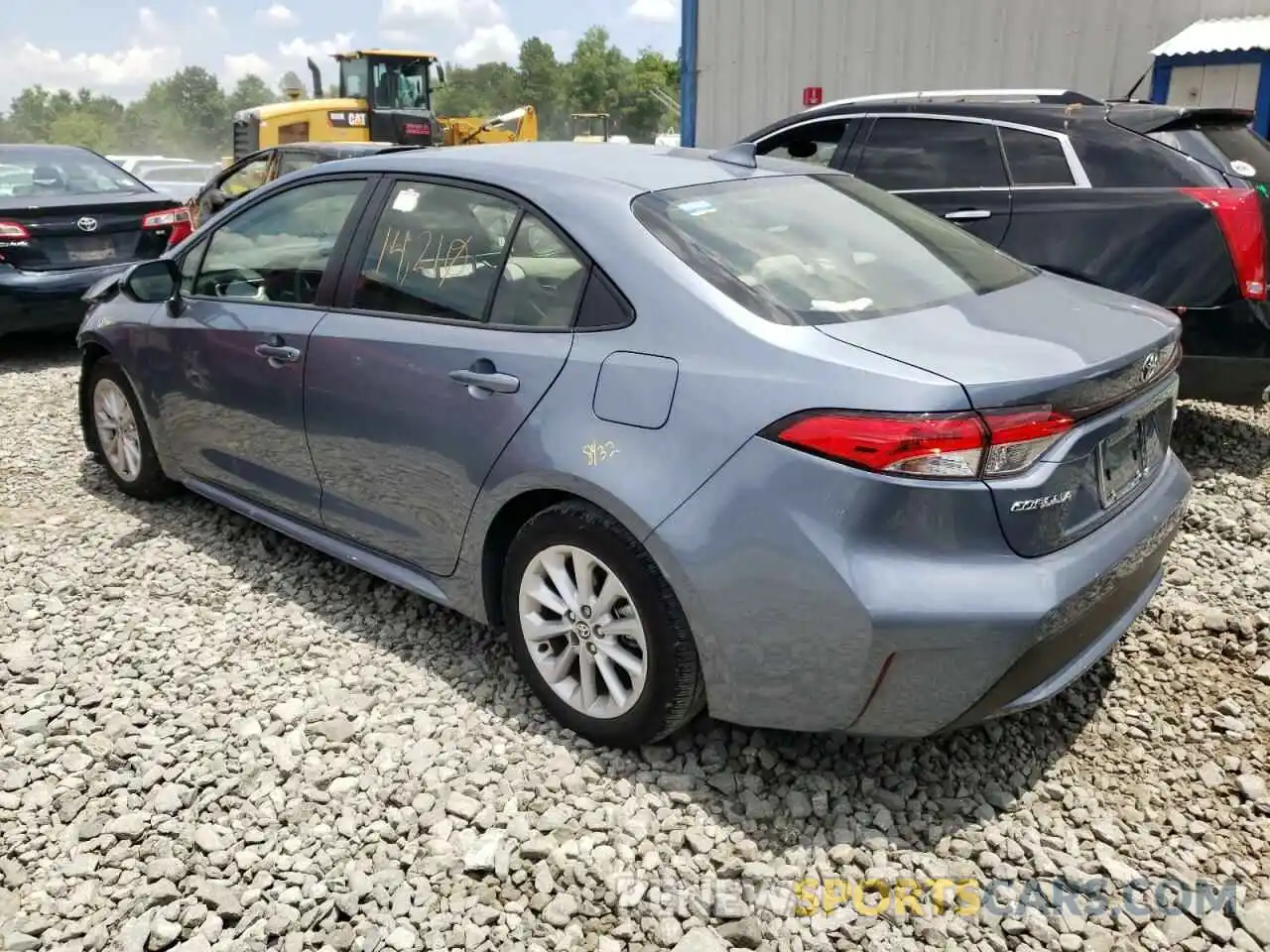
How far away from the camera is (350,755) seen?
9.55ft

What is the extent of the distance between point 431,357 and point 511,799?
1276mm

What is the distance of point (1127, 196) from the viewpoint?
15.5 ft

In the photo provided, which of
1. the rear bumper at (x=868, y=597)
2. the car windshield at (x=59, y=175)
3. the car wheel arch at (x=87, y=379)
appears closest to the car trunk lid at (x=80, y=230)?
the car windshield at (x=59, y=175)

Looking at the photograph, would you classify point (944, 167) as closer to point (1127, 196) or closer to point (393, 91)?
point (1127, 196)

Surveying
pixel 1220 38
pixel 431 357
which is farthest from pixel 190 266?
pixel 1220 38

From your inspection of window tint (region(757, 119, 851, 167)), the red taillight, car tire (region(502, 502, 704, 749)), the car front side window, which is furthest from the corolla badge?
the car front side window

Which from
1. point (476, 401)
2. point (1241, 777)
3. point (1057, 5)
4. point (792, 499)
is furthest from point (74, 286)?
point (1057, 5)

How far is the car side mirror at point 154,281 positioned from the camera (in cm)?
420

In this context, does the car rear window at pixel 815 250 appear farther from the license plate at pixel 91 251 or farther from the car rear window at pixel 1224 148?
the license plate at pixel 91 251

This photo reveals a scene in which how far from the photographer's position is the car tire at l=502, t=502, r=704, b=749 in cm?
259

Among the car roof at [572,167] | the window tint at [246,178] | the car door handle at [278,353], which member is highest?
the car roof at [572,167]

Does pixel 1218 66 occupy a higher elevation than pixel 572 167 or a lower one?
higher

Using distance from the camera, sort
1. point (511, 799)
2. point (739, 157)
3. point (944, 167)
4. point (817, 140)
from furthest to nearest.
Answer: point (817, 140) < point (944, 167) < point (739, 157) < point (511, 799)

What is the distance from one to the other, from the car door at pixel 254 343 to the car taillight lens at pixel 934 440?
198cm
